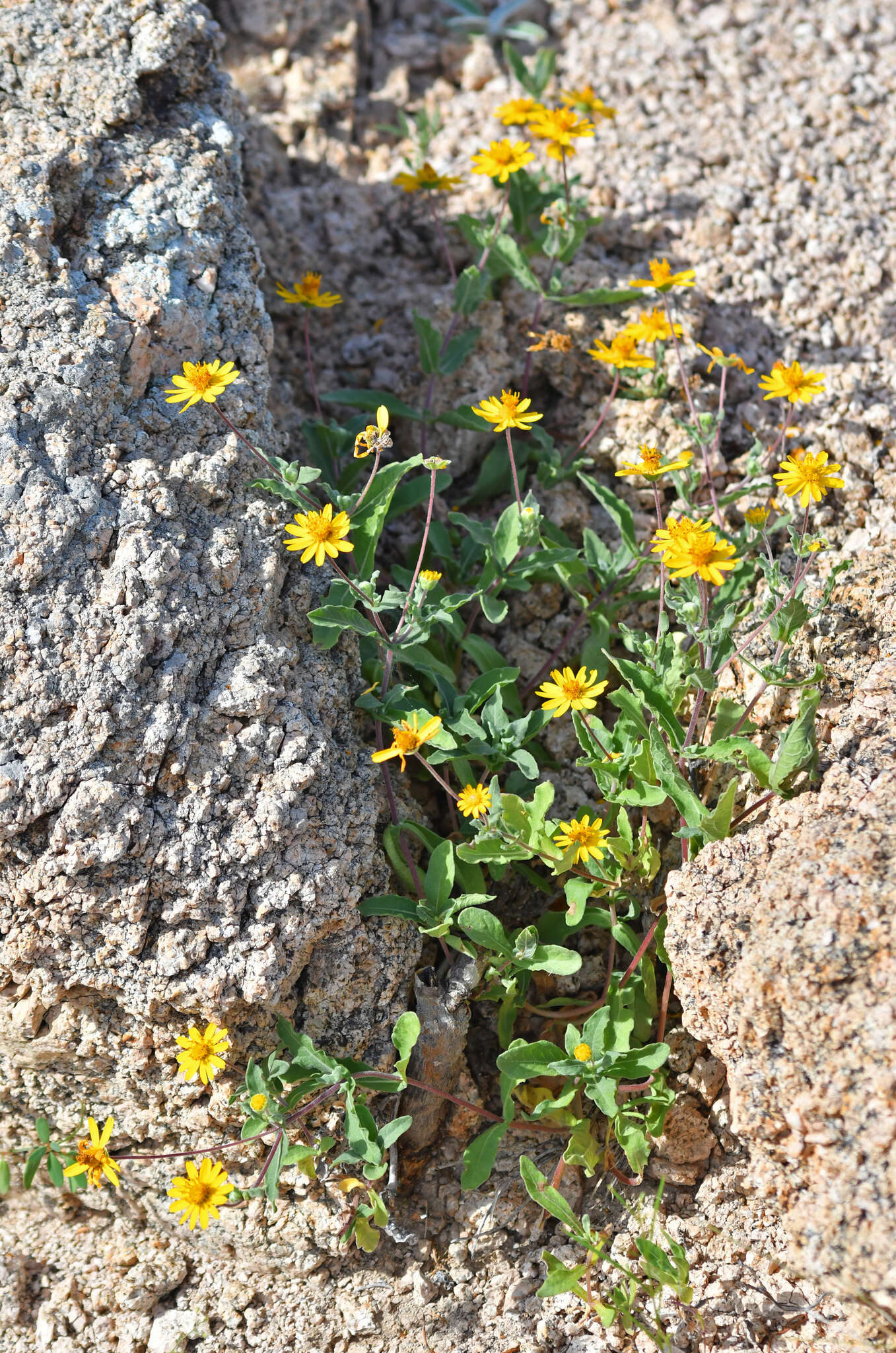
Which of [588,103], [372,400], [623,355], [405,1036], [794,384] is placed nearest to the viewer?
[405,1036]

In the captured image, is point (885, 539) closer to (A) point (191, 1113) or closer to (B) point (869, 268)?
(B) point (869, 268)

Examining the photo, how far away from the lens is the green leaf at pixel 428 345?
12.5 feet

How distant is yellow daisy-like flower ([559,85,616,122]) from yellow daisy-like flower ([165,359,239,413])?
2269 mm

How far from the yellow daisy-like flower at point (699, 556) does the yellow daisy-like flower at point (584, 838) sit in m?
0.76

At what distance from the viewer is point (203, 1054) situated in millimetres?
2697

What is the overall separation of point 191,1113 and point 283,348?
283cm

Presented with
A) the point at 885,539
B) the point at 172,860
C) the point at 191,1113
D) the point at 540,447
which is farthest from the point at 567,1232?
the point at 540,447

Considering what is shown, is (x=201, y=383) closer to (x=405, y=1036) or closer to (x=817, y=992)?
(x=405, y=1036)

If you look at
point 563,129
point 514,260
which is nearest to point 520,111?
point 563,129

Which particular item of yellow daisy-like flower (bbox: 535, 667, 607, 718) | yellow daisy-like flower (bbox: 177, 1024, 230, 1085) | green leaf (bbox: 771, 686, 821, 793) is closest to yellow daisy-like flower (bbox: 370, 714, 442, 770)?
yellow daisy-like flower (bbox: 535, 667, 607, 718)

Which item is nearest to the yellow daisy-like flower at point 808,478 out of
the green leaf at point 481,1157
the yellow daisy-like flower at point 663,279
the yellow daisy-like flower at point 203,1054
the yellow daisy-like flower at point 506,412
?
the yellow daisy-like flower at point 506,412

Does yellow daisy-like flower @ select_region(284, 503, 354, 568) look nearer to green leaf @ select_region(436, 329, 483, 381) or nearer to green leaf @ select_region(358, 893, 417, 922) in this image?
green leaf @ select_region(358, 893, 417, 922)

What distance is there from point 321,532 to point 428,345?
4.18 feet

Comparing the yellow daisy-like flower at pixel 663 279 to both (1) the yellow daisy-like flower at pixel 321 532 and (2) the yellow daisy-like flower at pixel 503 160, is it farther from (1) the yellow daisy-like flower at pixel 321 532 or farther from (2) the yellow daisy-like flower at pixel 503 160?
(1) the yellow daisy-like flower at pixel 321 532
